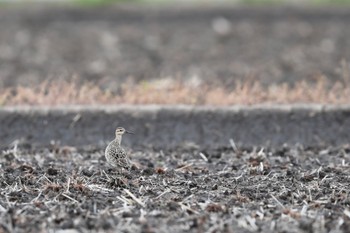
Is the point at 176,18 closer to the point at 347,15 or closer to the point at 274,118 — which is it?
the point at 347,15

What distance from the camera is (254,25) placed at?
21.4 metres

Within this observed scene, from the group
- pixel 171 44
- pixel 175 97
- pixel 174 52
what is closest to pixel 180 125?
pixel 175 97

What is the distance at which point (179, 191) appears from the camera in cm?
812

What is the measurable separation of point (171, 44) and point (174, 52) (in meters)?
0.94

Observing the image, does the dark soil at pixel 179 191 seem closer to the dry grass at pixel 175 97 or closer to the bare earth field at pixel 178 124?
the bare earth field at pixel 178 124

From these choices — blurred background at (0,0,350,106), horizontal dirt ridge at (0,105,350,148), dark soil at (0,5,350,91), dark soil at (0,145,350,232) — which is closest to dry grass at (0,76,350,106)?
blurred background at (0,0,350,106)

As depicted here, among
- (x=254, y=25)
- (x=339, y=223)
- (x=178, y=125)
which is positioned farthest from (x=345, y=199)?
(x=254, y=25)

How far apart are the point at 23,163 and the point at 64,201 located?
77.7 inches

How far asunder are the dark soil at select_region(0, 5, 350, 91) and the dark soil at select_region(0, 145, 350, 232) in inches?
176

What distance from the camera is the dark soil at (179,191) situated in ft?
22.7

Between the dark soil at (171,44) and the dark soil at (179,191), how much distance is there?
448 centimetres

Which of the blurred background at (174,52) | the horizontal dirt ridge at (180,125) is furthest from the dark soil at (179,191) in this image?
the blurred background at (174,52)

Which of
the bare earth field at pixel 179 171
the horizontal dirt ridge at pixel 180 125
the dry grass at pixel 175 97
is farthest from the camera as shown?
the dry grass at pixel 175 97

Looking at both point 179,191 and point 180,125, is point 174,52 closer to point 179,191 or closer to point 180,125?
point 180,125
